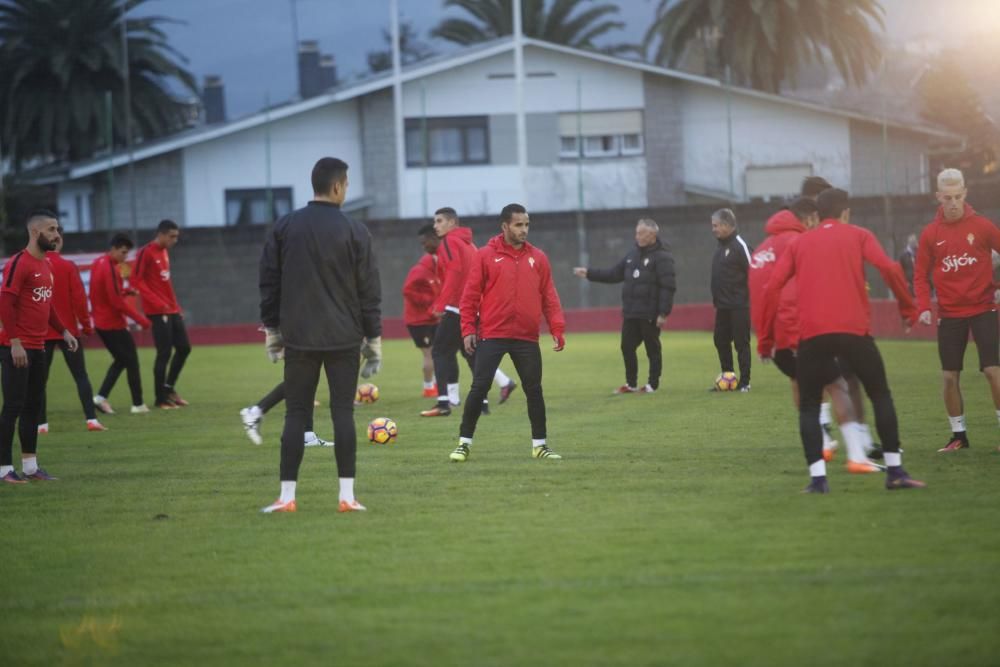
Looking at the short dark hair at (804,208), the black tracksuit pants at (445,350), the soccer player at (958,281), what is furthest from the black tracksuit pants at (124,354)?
the soccer player at (958,281)

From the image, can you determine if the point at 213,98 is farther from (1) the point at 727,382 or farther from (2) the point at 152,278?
(1) the point at 727,382

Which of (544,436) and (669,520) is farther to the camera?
(544,436)

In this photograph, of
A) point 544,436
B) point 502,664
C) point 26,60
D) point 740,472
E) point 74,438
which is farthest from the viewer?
point 26,60

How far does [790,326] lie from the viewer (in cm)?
1071

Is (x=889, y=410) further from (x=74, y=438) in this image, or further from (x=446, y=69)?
(x=446, y=69)

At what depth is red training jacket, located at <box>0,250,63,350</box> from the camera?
11562 millimetres

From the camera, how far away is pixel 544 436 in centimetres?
1195

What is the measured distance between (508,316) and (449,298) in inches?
157

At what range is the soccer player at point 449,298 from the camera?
1561 cm

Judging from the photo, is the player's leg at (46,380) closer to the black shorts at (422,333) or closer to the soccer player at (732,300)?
the black shorts at (422,333)

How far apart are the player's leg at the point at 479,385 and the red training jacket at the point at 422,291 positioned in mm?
6055

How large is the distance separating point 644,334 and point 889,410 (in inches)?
386

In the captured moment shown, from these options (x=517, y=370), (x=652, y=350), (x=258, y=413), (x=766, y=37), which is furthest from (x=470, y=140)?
(x=517, y=370)

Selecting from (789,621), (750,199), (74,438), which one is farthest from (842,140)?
(789,621)
